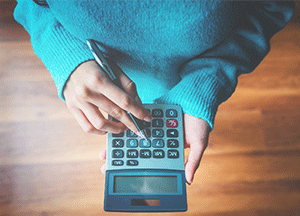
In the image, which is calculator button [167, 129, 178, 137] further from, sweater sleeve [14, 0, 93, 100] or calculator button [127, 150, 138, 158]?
sweater sleeve [14, 0, 93, 100]

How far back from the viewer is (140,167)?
Result: 0.35 m

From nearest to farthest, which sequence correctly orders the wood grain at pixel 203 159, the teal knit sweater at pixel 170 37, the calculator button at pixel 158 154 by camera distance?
1. the teal knit sweater at pixel 170 37
2. the calculator button at pixel 158 154
3. the wood grain at pixel 203 159

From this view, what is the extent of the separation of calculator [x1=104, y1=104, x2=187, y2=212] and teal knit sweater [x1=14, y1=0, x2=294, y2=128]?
1.9 inches

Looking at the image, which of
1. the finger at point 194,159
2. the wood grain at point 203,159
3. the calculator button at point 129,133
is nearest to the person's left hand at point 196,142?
the finger at point 194,159

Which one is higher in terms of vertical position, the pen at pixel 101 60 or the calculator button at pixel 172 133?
the pen at pixel 101 60

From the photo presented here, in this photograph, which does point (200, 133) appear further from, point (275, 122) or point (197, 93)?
point (275, 122)

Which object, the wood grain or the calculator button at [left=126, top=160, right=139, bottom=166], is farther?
the wood grain

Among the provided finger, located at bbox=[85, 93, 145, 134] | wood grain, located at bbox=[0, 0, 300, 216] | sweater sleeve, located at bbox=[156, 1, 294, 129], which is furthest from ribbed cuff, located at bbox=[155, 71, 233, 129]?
wood grain, located at bbox=[0, 0, 300, 216]

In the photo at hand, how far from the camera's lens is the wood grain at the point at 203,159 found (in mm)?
707

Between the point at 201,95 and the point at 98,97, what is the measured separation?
16 centimetres

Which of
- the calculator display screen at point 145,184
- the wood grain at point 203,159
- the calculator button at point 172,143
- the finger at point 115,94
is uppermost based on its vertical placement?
the finger at point 115,94

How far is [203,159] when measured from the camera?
0.75 metres

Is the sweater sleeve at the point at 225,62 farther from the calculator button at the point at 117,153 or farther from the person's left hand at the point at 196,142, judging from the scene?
the calculator button at the point at 117,153

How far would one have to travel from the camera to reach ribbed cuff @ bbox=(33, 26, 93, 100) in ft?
1.00
